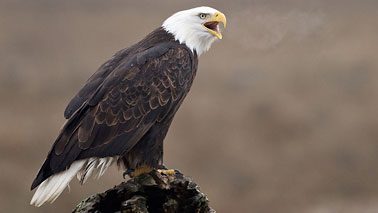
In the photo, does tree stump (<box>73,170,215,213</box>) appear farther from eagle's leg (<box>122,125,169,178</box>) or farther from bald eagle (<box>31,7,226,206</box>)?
eagle's leg (<box>122,125,169,178</box>)

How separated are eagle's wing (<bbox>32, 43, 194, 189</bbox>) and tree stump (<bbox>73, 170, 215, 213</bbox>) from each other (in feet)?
1.34

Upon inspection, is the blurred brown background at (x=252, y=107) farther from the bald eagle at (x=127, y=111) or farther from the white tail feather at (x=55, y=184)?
the white tail feather at (x=55, y=184)

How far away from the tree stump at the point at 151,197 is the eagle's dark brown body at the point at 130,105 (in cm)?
43

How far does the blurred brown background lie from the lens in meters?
13.0

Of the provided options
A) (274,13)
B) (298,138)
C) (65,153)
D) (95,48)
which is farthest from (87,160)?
(95,48)

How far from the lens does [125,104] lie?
20.9 feet

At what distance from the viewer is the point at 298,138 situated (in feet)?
45.4

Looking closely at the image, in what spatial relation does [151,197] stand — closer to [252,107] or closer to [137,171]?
[137,171]

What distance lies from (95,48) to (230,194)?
4902 millimetres

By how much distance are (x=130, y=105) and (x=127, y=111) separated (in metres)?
0.05

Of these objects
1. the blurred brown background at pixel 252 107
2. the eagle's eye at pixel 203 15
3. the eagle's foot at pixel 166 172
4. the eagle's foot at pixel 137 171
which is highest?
the blurred brown background at pixel 252 107

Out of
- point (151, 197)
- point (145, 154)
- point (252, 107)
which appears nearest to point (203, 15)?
point (145, 154)

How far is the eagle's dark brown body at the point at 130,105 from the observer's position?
6148 millimetres

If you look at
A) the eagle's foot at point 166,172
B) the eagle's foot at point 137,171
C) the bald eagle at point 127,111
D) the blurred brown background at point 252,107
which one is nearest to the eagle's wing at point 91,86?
the bald eagle at point 127,111
